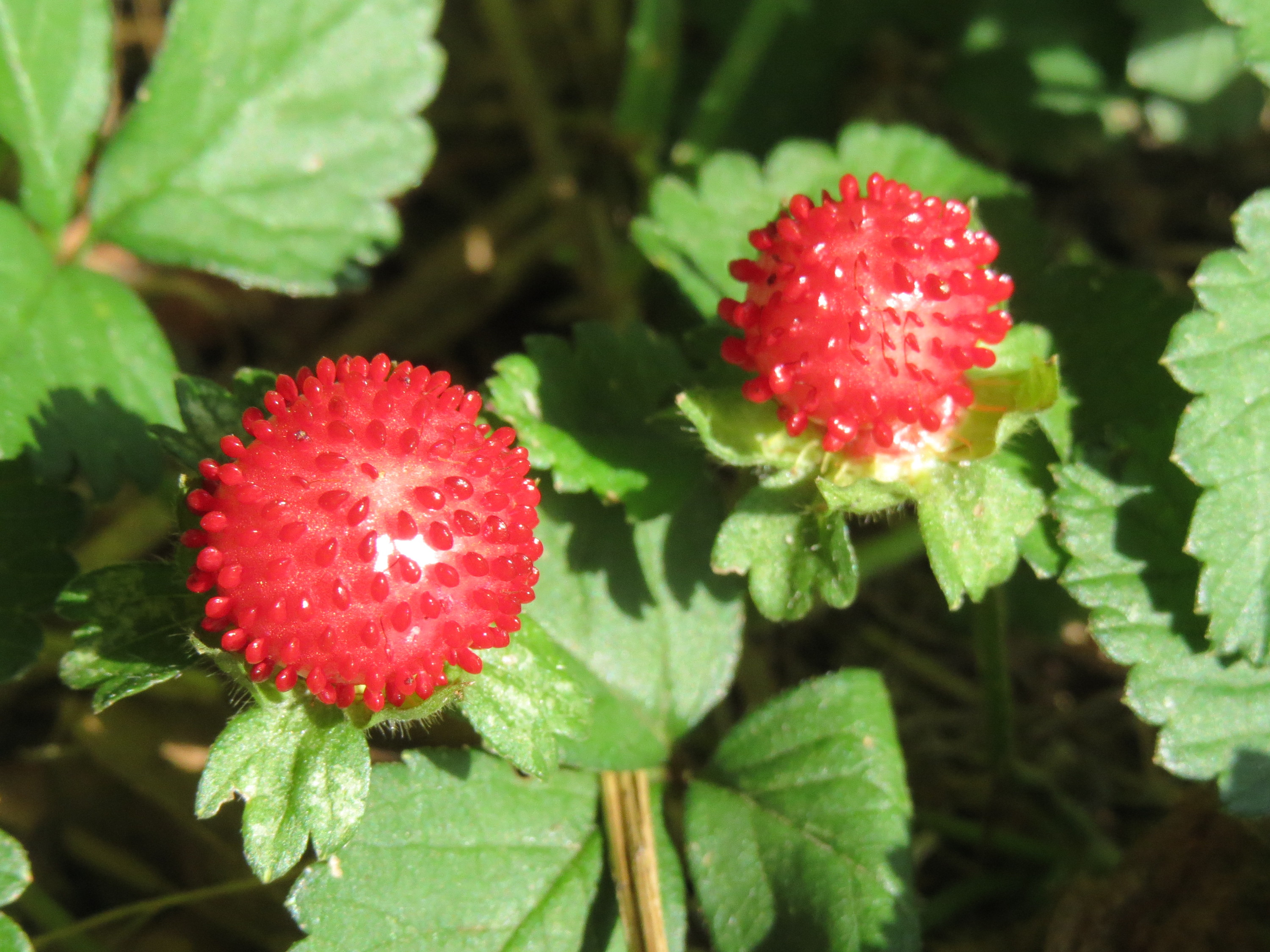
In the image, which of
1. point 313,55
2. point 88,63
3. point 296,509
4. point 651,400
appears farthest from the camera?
point 313,55

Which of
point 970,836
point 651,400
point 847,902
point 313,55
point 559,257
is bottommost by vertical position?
point 970,836

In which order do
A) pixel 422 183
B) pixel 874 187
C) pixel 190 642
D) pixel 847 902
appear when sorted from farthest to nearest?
pixel 422 183 → pixel 847 902 → pixel 874 187 → pixel 190 642

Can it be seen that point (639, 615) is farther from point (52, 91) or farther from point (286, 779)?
point (52, 91)

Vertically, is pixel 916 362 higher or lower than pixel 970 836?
higher

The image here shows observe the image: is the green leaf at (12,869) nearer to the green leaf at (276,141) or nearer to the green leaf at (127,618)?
the green leaf at (127,618)

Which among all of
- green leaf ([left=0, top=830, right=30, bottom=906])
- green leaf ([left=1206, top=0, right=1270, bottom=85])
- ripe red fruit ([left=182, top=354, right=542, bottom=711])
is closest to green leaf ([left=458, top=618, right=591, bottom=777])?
ripe red fruit ([left=182, top=354, right=542, bottom=711])

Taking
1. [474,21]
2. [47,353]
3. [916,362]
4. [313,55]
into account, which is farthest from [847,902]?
[474,21]

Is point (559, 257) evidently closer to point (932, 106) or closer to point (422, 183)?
point (422, 183)

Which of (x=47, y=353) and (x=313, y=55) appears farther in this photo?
(x=313, y=55)
